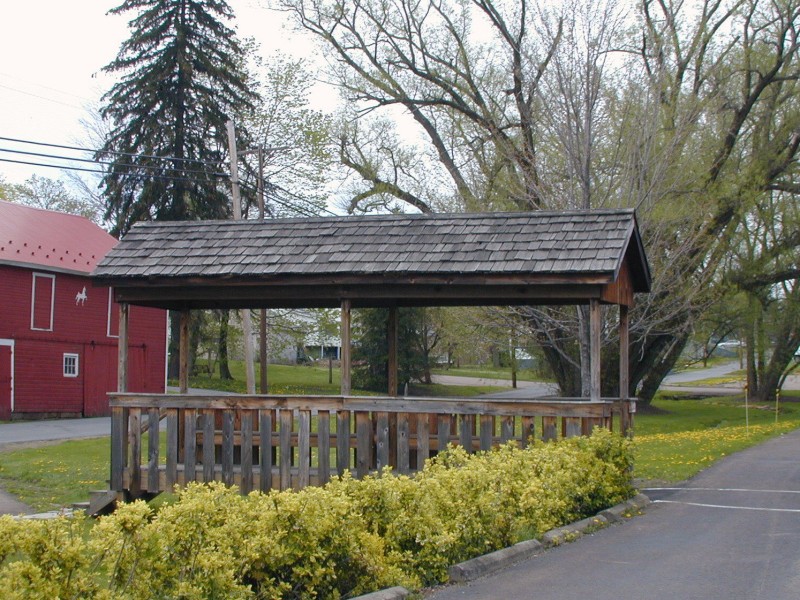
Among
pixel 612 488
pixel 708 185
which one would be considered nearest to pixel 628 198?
pixel 708 185

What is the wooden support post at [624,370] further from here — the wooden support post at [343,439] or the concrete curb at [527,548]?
the wooden support post at [343,439]

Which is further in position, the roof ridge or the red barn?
the red barn

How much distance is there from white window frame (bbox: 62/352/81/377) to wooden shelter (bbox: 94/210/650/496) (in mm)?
21642

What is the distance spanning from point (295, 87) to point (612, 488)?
115 feet

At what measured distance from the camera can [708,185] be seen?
28547mm

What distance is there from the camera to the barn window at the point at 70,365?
1352 inches

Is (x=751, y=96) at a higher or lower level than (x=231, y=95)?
lower

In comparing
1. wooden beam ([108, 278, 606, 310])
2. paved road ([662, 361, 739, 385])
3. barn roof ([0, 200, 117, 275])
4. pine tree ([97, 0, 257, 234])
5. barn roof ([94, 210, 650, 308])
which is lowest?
paved road ([662, 361, 739, 385])

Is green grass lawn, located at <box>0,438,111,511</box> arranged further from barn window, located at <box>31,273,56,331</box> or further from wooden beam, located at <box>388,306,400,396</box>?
barn window, located at <box>31,273,56,331</box>

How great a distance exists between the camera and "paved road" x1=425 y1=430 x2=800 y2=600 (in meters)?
7.45

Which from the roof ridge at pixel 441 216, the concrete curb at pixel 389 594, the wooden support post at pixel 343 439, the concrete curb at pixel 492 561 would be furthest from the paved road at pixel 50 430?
the concrete curb at pixel 389 594

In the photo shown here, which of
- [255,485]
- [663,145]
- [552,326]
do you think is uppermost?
[663,145]

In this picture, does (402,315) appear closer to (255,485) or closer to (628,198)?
(628,198)

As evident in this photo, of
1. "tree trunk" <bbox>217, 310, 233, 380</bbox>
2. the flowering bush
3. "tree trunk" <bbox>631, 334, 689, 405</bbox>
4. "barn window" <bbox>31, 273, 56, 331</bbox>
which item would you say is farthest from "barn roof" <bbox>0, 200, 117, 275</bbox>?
the flowering bush
